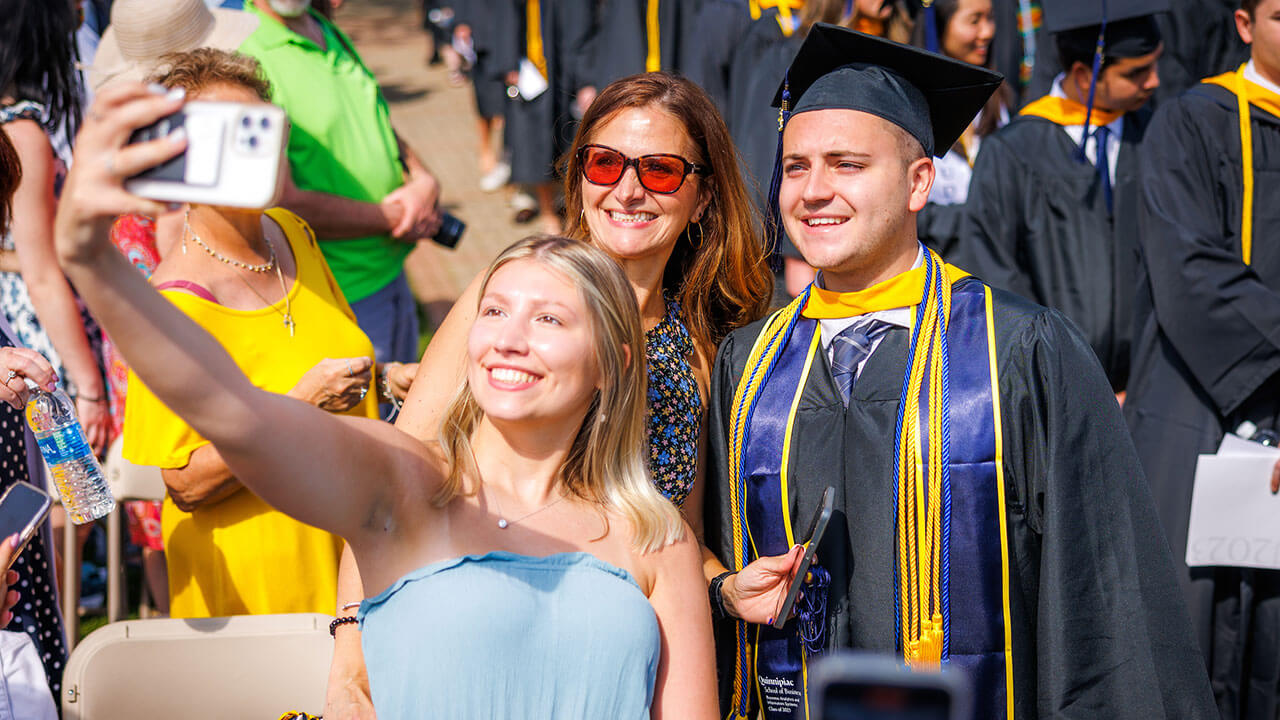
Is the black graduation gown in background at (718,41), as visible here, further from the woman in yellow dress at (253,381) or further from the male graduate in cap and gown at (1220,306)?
the woman in yellow dress at (253,381)

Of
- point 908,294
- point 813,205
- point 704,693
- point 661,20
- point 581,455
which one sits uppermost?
point 661,20

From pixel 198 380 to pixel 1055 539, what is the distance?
166 centimetres

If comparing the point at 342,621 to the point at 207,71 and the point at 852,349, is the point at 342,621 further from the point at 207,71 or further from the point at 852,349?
the point at 207,71

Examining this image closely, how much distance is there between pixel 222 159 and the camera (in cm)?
133

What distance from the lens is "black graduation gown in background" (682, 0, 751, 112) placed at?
7.06 meters

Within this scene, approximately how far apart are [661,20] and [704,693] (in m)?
6.84

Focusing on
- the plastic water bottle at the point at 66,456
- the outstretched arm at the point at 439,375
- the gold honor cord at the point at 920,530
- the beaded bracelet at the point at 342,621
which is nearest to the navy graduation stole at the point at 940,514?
the gold honor cord at the point at 920,530

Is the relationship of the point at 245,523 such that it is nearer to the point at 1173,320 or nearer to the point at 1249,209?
the point at 1173,320

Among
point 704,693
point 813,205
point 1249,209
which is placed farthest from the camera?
point 1249,209

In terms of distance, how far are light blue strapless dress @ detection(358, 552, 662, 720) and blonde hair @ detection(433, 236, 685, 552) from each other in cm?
17

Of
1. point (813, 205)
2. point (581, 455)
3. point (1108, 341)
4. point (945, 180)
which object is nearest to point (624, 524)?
point (581, 455)

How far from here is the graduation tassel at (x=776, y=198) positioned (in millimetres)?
2789

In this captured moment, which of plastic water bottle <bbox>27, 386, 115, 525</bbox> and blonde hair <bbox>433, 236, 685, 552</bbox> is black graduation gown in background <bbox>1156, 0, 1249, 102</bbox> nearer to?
blonde hair <bbox>433, 236, 685, 552</bbox>

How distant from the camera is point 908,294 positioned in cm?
258
